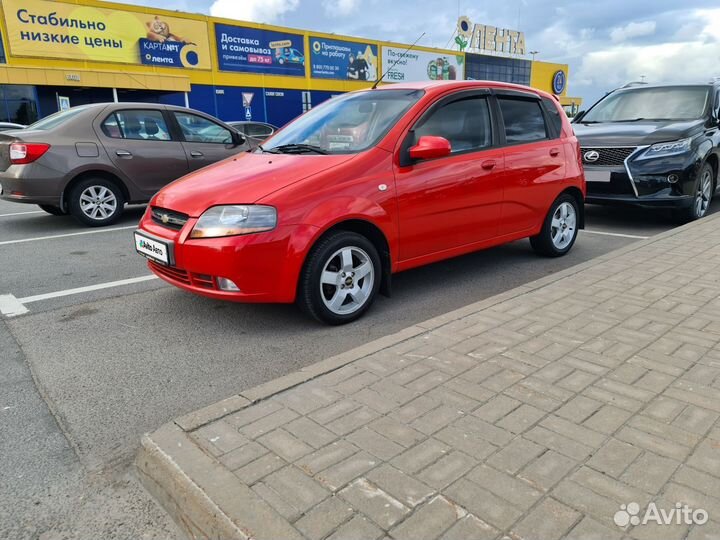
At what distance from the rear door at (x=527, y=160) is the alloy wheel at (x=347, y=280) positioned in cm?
165

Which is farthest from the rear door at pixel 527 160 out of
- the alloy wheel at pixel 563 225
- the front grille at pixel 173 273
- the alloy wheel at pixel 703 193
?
the alloy wheel at pixel 703 193

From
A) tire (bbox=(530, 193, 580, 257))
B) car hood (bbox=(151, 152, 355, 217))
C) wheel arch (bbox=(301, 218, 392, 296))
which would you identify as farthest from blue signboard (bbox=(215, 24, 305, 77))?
wheel arch (bbox=(301, 218, 392, 296))

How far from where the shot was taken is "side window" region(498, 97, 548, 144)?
201 inches

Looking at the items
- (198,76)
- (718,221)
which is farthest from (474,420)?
(198,76)

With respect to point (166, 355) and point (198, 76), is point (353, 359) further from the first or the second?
point (198, 76)

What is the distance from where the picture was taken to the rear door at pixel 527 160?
5.06 m

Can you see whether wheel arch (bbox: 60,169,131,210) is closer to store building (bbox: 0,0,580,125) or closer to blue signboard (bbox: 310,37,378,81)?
store building (bbox: 0,0,580,125)

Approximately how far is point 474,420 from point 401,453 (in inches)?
16.4

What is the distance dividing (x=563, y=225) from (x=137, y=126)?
5830 millimetres

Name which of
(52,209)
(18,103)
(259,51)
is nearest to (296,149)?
(52,209)

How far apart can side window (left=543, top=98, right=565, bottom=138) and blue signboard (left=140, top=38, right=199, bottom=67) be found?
1114 inches

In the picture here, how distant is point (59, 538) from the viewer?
2.03 metres

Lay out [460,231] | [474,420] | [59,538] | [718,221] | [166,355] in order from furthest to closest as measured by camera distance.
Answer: [718,221]
[460,231]
[166,355]
[474,420]
[59,538]

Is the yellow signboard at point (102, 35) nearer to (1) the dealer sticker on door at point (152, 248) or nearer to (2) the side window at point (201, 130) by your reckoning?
(2) the side window at point (201, 130)
